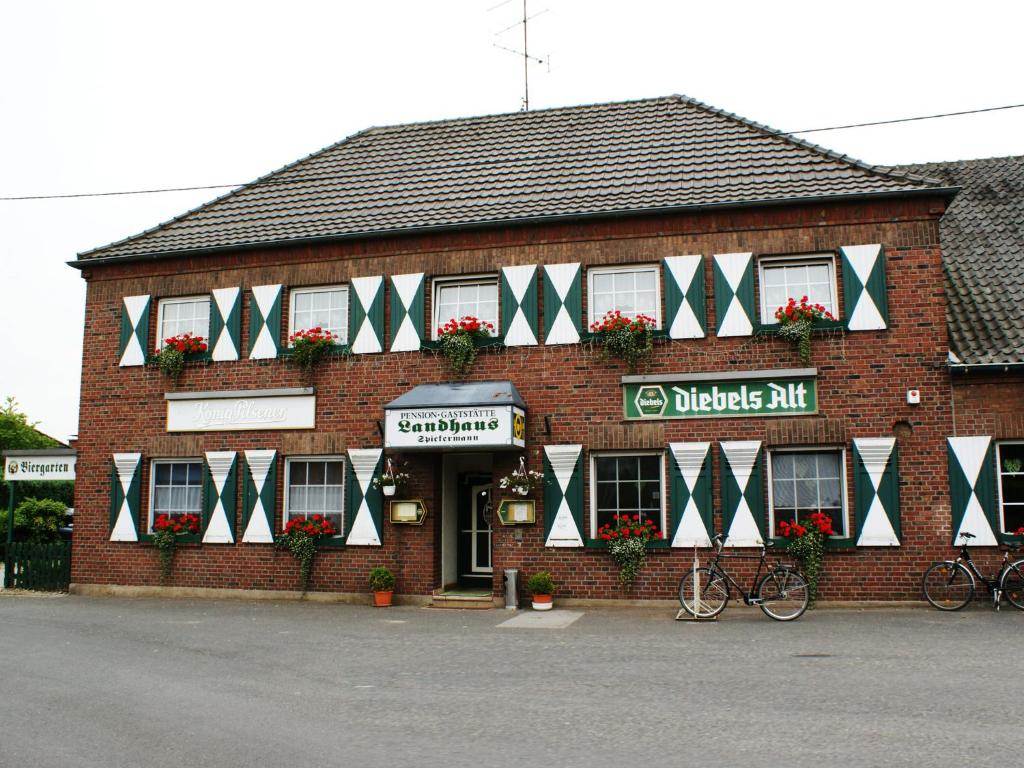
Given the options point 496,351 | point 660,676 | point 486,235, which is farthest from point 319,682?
point 486,235

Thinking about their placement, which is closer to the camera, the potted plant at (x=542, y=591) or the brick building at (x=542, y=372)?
the brick building at (x=542, y=372)

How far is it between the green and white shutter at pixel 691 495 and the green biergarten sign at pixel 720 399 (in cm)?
54

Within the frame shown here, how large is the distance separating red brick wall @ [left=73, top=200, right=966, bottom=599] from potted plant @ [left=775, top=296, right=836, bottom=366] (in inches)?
9.2

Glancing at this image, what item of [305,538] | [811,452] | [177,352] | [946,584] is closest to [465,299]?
[305,538]

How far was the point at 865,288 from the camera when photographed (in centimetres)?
1373

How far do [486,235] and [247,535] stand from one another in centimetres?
623

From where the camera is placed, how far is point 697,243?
14398 mm

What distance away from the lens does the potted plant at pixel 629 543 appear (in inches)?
546

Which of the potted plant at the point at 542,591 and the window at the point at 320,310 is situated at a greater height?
the window at the point at 320,310

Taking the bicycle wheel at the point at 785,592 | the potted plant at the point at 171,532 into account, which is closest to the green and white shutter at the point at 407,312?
the potted plant at the point at 171,532

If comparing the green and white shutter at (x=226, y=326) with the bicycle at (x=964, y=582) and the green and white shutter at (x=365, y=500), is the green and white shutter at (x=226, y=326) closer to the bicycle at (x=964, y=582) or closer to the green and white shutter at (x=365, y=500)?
the green and white shutter at (x=365, y=500)

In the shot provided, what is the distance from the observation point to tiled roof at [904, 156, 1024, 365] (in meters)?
13.8

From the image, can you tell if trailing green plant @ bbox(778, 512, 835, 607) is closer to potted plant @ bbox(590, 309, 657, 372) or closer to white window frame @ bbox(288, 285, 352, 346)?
potted plant @ bbox(590, 309, 657, 372)

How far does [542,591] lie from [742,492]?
10.6 ft
